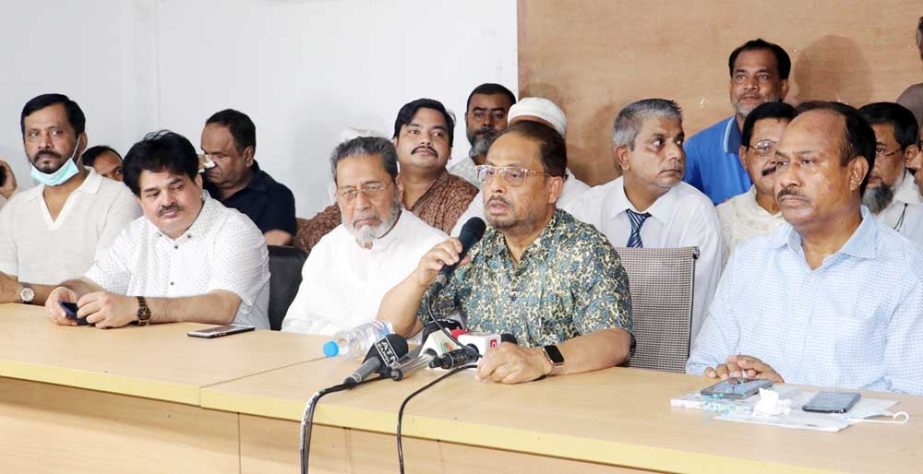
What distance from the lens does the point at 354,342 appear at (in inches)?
100

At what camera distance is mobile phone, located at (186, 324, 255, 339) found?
115 inches

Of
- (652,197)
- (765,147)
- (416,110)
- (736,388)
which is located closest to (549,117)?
(416,110)

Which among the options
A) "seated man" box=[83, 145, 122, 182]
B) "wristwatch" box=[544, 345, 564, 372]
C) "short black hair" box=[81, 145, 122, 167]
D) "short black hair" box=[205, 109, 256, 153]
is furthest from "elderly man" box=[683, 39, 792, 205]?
"short black hair" box=[81, 145, 122, 167]

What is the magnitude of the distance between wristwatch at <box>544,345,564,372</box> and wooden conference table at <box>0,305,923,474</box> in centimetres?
3

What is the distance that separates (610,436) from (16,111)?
16.6 feet

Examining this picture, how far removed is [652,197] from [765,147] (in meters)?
0.42

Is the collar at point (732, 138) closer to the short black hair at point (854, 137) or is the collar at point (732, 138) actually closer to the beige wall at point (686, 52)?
the beige wall at point (686, 52)

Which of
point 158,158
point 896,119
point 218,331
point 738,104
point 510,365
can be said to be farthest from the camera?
point 738,104

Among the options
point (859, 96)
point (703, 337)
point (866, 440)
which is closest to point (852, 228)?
point (703, 337)

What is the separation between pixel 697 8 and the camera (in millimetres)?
4699

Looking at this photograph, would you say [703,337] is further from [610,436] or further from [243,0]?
[243,0]

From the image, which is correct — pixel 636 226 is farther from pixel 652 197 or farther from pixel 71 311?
pixel 71 311

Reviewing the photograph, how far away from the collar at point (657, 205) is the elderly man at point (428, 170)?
0.62 metres

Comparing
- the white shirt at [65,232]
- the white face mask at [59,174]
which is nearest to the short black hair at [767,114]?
the white shirt at [65,232]
